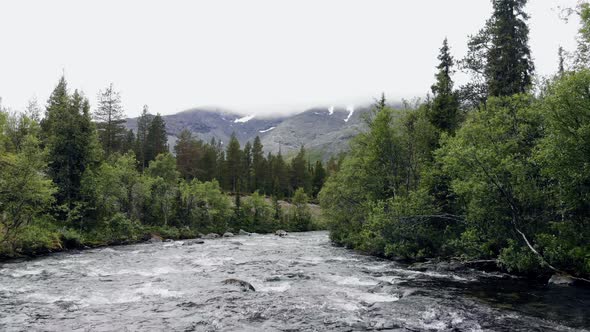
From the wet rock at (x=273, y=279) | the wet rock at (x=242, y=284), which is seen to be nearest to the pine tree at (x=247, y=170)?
the wet rock at (x=273, y=279)

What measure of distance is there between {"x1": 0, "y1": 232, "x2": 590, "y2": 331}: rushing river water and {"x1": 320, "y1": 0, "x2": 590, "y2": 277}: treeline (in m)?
2.97

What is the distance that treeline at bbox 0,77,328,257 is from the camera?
31234 millimetres

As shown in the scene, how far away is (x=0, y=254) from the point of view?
28438 millimetres

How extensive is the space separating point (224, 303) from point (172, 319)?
2.87 m

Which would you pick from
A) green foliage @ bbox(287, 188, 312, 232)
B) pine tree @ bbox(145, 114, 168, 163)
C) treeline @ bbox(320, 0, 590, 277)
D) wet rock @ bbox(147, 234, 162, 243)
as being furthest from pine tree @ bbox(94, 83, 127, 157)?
treeline @ bbox(320, 0, 590, 277)

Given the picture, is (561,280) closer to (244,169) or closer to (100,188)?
(100,188)

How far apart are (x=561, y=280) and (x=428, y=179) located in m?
14.7

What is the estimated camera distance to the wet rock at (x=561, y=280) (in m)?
19.9

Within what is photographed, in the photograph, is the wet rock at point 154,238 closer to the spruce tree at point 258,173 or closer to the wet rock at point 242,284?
the wet rock at point 242,284

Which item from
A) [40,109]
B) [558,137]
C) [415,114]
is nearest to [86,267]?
[558,137]

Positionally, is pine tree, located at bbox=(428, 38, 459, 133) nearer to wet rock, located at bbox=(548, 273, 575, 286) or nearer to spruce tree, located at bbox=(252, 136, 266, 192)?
wet rock, located at bbox=(548, 273, 575, 286)

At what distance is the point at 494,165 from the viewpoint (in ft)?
76.8

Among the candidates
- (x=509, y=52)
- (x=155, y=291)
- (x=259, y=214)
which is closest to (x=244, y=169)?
(x=259, y=214)

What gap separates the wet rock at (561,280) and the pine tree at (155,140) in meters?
89.8
